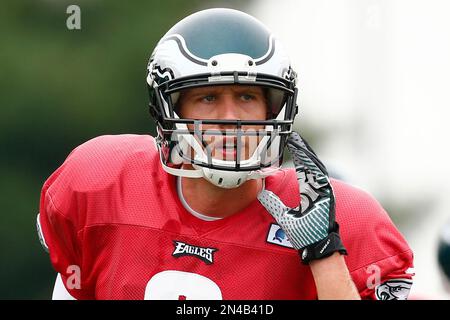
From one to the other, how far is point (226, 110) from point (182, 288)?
0.61 m

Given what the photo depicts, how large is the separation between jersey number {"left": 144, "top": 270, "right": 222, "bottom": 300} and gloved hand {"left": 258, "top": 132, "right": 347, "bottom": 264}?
316 millimetres

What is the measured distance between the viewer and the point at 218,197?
441 cm

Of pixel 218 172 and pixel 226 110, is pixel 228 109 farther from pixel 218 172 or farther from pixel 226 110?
pixel 218 172

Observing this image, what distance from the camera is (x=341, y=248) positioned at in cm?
416

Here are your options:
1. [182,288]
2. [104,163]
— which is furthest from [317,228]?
[104,163]

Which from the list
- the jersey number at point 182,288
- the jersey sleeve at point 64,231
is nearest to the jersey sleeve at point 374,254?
the jersey number at point 182,288

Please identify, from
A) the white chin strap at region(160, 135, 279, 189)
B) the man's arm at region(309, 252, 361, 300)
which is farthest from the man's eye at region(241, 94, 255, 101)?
the man's arm at region(309, 252, 361, 300)

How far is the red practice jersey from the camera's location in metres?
4.27

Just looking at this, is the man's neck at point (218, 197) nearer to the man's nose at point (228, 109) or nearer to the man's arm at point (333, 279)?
the man's nose at point (228, 109)

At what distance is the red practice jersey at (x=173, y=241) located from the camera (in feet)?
14.0

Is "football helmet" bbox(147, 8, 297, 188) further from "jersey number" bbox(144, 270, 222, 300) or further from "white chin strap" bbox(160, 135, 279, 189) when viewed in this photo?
"jersey number" bbox(144, 270, 222, 300)

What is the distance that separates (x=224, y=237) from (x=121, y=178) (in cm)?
44

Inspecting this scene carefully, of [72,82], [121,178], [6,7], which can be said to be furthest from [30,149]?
[121,178]
